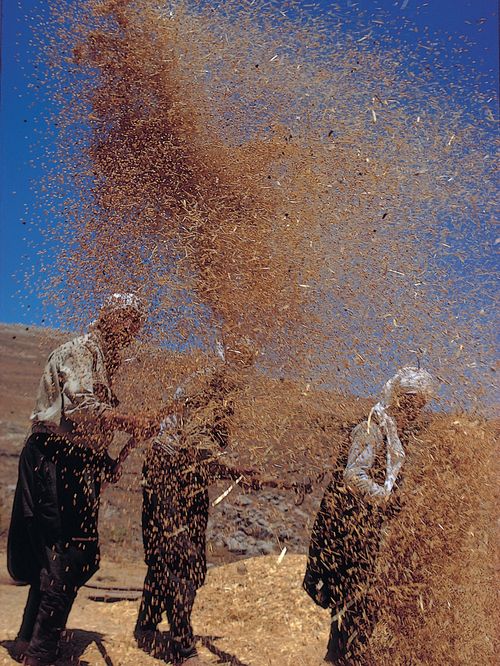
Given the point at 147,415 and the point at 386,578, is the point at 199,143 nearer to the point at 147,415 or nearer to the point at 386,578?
the point at 147,415

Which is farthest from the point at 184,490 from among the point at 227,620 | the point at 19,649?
the point at 227,620

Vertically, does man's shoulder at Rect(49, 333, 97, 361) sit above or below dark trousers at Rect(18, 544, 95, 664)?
above

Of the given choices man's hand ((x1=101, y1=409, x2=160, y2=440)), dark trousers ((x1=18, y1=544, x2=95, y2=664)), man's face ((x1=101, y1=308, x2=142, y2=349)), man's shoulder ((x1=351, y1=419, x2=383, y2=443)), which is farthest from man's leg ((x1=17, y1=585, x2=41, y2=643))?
man's shoulder ((x1=351, y1=419, x2=383, y2=443))

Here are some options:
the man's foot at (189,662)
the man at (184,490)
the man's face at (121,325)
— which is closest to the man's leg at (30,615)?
the man at (184,490)

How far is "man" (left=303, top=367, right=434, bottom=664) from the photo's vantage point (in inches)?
130

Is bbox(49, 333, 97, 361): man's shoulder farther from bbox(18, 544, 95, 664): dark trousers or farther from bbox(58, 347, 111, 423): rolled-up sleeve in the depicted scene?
bbox(18, 544, 95, 664): dark trousers

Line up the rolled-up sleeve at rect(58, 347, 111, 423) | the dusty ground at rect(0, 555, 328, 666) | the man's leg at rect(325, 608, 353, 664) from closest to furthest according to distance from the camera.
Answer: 1. the rolled-up sleeve at rect(58, 347, 111, 423)
2. the man's leg at rect(325, 608, 353, 664)
3. the dusty ground at rect(0, 555, 328, 666)

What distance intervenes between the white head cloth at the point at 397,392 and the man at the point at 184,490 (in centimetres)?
76

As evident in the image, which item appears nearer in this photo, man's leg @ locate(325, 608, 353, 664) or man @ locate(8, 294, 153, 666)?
man @ locate(8, 294, 153, 666)

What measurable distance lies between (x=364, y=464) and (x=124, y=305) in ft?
4.68

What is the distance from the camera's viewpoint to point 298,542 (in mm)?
7355

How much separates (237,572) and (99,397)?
10.1ft

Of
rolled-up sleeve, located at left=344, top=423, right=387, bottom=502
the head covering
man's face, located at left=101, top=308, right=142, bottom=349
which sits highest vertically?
the head covering

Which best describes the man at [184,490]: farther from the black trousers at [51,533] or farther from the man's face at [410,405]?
the man's face at [410,405]
